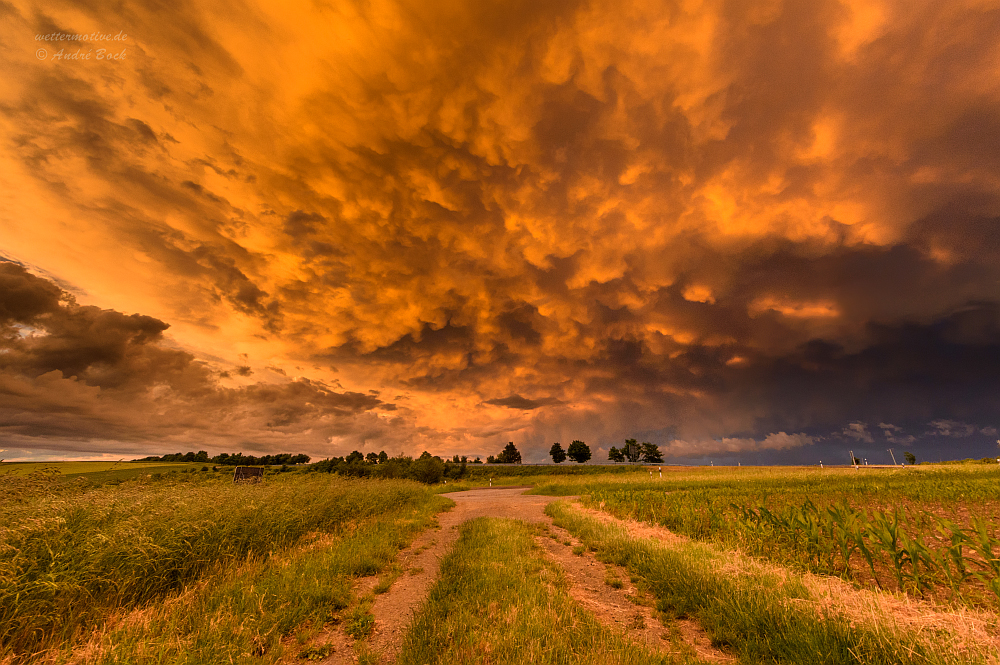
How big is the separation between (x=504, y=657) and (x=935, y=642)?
5.98 meters

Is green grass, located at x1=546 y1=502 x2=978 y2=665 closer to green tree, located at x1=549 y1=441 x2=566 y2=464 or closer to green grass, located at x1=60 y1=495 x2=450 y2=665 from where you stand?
green grass, located at x1=60 y1=495 x2=450 y2=665

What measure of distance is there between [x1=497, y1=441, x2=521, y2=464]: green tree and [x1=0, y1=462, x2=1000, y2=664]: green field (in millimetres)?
139228

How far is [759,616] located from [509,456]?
147m

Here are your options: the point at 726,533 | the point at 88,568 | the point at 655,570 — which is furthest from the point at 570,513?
the point at 88,568

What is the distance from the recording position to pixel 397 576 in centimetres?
970

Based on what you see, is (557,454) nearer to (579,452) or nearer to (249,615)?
(579,452)

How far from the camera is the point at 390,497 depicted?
21.5 meters

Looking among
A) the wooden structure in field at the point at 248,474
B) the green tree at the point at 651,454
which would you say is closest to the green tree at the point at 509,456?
the green tree at the point at 651,454

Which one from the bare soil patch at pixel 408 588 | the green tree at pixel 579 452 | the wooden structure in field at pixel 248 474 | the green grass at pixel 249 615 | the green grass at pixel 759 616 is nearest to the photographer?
the green grass at pixel 759 616

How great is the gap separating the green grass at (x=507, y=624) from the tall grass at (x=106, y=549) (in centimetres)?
563

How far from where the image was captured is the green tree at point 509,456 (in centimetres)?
14500

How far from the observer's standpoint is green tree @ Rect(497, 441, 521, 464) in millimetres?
145000

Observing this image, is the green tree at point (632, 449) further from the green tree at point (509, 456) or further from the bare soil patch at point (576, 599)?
the bare soil patch at point (576, 599)

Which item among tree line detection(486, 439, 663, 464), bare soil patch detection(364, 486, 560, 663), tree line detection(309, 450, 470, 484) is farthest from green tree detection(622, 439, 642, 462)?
bare soil patch detection(364, 486, 560, 663)
